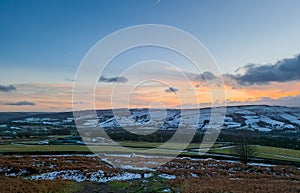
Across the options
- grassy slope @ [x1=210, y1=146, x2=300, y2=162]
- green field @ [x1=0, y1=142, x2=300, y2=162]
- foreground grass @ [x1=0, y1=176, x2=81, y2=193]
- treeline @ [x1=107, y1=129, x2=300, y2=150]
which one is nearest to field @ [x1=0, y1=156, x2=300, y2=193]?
foreground grass @ [x1=0, y1=176, x2=81, y2=193]

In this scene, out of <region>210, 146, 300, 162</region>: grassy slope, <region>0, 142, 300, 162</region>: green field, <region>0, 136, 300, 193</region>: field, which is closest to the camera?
<region>0, 136, 300, 193</region>: field

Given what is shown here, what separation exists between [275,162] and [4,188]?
47.0m

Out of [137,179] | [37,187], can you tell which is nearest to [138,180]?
[137,179]

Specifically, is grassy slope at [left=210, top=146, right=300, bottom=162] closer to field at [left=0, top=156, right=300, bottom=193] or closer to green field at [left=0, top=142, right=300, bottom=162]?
green field at [left=0, top=142, right=300, bottom=162]

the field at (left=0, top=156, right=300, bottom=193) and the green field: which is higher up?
the field at (left=0, top=156, right=300, bottom=193)

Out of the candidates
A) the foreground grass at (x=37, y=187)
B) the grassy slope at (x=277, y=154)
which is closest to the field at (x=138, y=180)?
the foreground grass at (x=37, y=187)

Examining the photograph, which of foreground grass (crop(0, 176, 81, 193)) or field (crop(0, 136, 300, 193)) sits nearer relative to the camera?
foreground grass (crop(0, 176, 81, 193))

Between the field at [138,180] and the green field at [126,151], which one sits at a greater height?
the field at [138,180]

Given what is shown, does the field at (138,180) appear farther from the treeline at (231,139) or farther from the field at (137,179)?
the treeline at (231,139)

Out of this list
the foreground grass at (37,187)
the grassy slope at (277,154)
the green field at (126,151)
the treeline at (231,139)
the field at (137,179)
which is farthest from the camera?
the treeline at (231,139)

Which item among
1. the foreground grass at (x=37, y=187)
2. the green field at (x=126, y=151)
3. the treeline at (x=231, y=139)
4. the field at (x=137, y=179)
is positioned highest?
the foreground grass at (x=37, y=187)

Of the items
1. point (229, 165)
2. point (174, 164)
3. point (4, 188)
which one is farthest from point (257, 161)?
point (4, 188)

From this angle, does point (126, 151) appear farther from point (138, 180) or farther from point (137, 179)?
point (138, 180)

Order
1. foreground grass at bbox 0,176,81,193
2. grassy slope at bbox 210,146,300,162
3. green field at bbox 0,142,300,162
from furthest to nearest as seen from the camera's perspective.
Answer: green field at bbox 0,142,300,162, grassy slope at bbox 210,146,300,162, foreground grass at bbox 0,176,81,193
